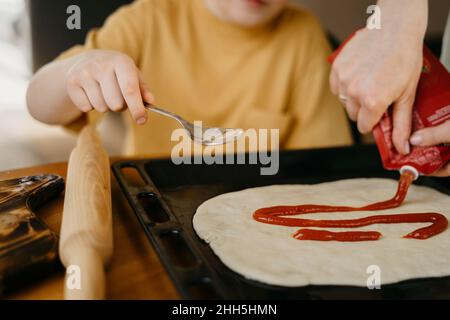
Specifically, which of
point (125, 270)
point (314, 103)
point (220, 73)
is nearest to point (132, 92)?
point (125, 270)

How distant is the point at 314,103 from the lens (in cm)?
148

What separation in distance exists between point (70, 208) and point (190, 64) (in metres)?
0.85

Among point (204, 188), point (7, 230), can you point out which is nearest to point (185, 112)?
point (204, 188)

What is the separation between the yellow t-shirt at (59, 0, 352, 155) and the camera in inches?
55.8

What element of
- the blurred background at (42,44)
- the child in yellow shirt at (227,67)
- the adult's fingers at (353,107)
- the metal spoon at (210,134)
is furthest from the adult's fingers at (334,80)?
the blurred background at (42,44)

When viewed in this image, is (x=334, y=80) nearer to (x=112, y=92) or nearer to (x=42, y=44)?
(x=112, y=92)

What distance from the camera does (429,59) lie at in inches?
37.3

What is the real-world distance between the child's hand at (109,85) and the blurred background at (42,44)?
3.41ft

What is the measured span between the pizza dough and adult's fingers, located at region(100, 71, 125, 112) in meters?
0.23

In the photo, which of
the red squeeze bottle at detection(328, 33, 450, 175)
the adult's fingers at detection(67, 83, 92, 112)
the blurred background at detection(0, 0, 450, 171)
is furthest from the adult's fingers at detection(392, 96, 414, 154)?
the blurred background at detection(0, 0, 450, 171)

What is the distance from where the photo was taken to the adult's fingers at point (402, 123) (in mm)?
898

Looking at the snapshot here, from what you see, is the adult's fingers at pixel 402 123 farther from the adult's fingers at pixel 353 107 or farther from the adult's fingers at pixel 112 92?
the adult's fingers at pixel 112 92

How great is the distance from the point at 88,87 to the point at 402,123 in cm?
59

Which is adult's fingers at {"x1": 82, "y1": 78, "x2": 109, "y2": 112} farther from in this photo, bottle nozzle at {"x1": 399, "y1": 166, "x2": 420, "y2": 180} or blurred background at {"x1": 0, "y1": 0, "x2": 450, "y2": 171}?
blurred background at {"x1": 0, "y1": 0, "x2": 450, "y2": 171}
